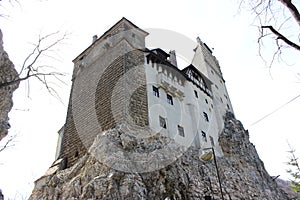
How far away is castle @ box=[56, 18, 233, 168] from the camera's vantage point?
13.3m

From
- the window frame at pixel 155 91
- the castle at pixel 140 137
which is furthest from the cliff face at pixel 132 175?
the window frame at pixel 155 91

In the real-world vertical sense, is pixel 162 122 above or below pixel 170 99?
below

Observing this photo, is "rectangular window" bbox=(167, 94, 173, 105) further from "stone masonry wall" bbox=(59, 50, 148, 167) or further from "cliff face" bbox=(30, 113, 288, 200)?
"cliff face" bbox=(30, 113, 288, 200)

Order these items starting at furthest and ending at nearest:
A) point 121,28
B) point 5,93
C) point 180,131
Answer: point 121,28 < point 180,131 < point 5,93

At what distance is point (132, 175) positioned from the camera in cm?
1014

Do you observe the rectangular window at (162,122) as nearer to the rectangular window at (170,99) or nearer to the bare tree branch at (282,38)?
the rectangular window at (170,99)

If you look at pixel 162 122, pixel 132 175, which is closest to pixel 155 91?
pixel 162 122

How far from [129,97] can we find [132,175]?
4567 millimetres

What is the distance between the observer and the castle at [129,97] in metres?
13.3

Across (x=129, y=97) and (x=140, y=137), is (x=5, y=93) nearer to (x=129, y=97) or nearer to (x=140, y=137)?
(x=140, y=137)

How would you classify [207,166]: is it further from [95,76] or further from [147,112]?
[95,76]

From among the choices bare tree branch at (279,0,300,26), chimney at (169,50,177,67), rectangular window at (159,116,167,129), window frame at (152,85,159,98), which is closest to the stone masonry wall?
window frame at (152,85,159,98)

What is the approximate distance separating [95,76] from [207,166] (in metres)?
9.05

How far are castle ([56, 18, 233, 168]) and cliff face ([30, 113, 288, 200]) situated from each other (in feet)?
Answer: 3.09
